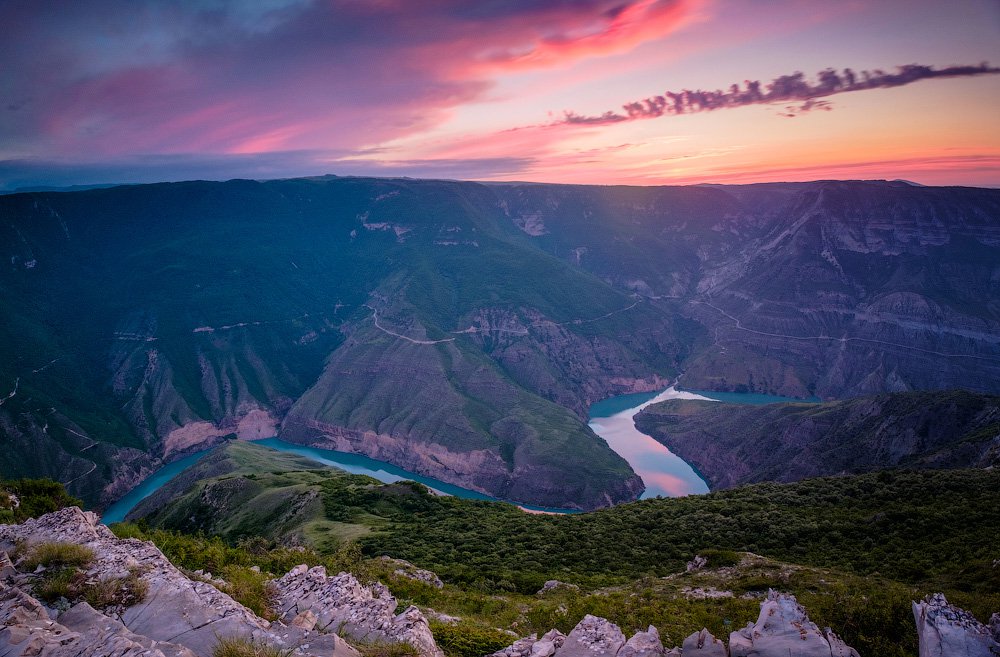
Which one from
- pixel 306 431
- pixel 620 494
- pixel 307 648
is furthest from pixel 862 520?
pixel 306 431

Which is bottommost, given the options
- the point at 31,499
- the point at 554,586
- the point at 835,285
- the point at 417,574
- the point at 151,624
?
the point at 835,285

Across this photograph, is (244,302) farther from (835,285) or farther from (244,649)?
(835,285)

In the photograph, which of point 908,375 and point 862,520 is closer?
point 862,520

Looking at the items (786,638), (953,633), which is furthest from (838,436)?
(786,638)

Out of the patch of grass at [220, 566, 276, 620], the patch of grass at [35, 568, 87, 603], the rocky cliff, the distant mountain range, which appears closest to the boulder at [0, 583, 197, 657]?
the patch of grass at [35, 568, 87, 603]

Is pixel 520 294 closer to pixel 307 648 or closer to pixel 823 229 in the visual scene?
pixel 823 229

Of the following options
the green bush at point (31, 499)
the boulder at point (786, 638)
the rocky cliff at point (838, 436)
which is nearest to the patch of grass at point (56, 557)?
the green bush at point (31, 499)

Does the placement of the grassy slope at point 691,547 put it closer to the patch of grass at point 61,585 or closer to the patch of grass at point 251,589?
the patch of grass at point 251,589
